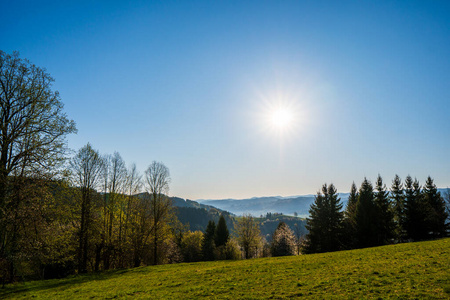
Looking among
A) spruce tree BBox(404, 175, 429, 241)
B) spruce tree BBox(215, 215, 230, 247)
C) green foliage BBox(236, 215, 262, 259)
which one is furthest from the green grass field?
spruce tree BBox(215, 215, 230, 247)

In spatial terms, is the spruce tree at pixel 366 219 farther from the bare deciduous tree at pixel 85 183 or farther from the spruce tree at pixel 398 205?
the bare deciduous tree at pixel 85 183

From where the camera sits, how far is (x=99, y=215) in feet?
108

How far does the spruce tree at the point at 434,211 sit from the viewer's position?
42.5m

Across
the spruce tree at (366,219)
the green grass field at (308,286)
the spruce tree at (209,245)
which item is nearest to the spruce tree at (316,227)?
the spruce tree at (366,219)

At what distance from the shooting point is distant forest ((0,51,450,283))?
45.1ft

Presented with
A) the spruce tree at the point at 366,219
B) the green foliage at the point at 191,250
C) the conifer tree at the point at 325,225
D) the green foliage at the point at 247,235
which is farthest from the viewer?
the green foliage at the point at 191,250

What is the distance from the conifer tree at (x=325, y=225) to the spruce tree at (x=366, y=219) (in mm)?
3511

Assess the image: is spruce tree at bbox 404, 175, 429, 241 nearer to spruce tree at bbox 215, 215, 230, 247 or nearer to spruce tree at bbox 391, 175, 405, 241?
spruce tree at bbox 391, 175, 405, 241

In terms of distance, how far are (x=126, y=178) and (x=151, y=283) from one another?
840 inches

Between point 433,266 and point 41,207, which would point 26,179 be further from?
point 433,266

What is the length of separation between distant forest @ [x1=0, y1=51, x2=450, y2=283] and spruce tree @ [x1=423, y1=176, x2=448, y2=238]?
175 mm

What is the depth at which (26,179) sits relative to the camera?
13.1 m

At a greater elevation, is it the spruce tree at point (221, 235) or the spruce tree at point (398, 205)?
the spruce tree at point (398, 205)

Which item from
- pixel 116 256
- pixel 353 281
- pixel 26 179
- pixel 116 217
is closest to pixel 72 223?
pixel 116 217
